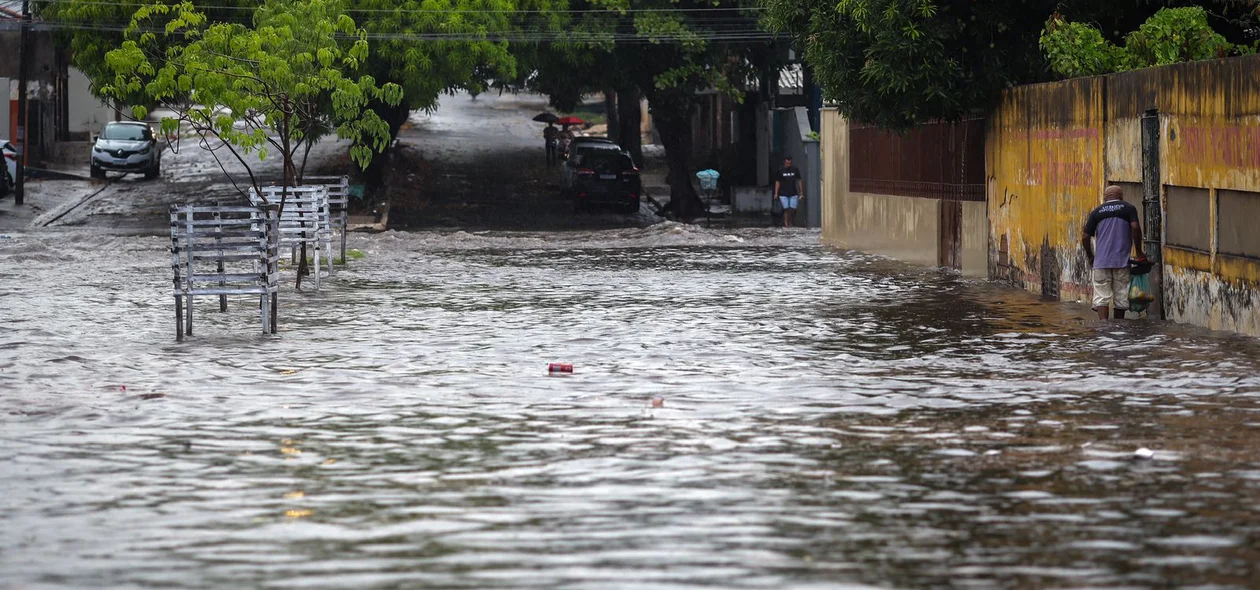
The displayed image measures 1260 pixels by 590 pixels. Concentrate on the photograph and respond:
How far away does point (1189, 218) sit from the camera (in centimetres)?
1870

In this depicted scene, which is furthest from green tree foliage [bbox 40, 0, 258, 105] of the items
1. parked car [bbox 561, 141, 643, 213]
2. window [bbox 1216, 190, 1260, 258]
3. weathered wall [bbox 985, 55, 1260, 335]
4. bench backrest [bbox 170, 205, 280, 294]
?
window [bbox 1216, 190, 1260, 258]

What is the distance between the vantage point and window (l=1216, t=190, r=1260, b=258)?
1688cm

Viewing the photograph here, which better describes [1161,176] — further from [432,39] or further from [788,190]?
[432,39]

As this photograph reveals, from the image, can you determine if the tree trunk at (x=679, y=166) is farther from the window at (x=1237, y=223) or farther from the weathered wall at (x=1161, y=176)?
the window at (x=1237, y=223)

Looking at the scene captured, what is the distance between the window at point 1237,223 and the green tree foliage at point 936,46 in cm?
801

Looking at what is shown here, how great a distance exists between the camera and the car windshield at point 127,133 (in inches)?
2188

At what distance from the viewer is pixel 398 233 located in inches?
1540

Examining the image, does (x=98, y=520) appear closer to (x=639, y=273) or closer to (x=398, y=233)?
(x=639, y=273)

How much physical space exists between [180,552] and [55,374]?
728 centimetres

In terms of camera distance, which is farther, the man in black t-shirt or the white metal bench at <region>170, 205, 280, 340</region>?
the man in black t-shirt

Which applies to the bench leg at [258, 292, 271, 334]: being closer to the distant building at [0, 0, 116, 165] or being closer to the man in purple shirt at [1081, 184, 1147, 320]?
the man in purple shirt at [1081, 184, 1147, 320]

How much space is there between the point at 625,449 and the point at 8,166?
41067mm

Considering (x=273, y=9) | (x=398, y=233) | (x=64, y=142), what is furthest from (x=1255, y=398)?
(x=64, y=142)

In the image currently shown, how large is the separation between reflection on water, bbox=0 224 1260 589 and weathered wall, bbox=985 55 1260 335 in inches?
30.4
